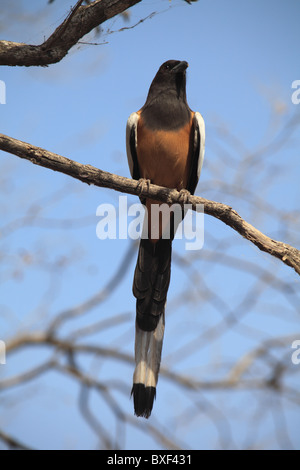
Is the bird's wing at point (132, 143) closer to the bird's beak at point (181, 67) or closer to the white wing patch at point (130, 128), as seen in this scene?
the white wing patch at point (130, 128)

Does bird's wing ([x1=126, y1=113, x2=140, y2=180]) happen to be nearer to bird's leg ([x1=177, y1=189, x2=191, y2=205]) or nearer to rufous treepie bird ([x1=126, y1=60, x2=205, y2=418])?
rufous treepie bird ([x1=126, y1=60, x2=205, y2=418])

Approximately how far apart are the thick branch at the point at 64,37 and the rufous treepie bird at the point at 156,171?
3.89ft

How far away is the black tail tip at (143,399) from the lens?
3668 mm

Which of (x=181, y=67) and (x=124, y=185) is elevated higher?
(x=181, y=67)

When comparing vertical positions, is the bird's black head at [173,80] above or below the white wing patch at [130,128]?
above

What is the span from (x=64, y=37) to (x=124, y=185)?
1.07 meters

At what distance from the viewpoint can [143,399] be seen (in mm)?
3707

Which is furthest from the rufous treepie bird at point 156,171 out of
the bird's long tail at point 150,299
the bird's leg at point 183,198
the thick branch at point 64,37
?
the thick branch at point 64,37

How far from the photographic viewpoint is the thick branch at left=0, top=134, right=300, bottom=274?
306 cm

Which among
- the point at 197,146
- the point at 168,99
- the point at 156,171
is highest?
the point at 168,99

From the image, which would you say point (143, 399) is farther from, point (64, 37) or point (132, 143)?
point (64, 37)

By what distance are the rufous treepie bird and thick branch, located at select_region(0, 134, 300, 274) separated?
533 mm

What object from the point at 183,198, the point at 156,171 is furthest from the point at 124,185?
the point at 156,171
